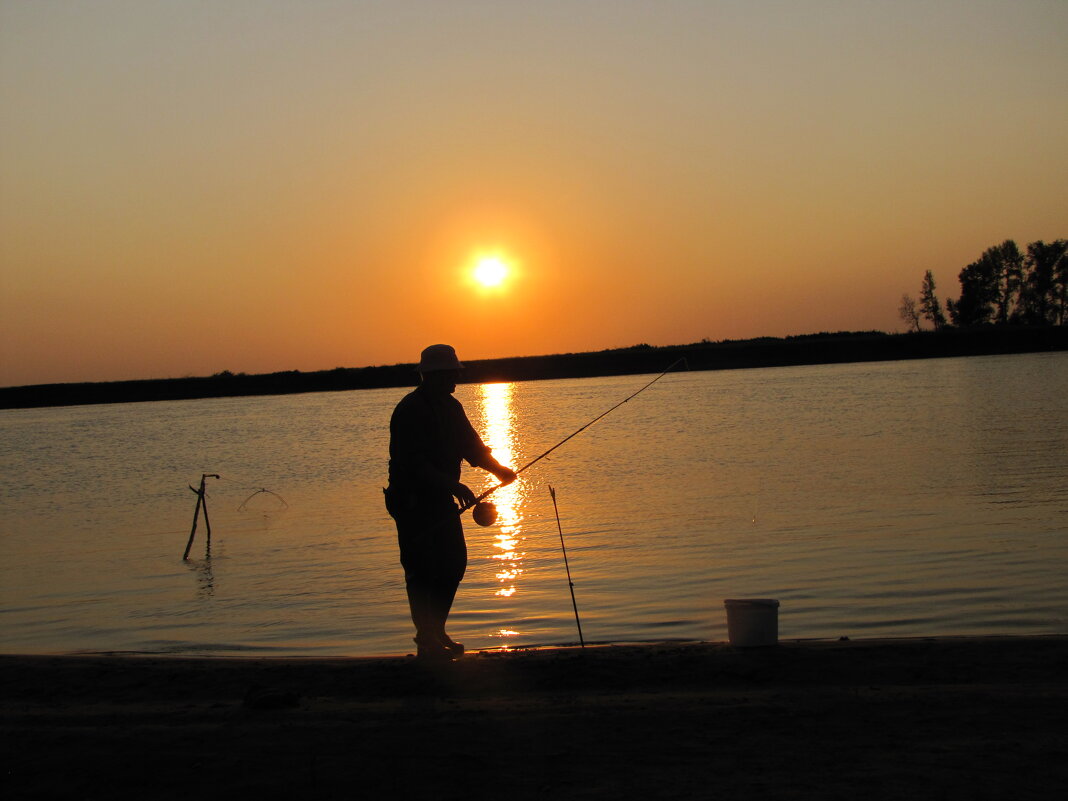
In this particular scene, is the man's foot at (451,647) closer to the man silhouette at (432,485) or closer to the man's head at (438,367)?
the man silhouette at (432,485)

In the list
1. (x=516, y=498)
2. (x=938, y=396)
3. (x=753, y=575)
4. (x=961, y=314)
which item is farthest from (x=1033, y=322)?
Answer: (x=753, y=575)

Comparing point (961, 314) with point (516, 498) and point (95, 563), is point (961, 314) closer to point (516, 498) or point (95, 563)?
point (516, 498)

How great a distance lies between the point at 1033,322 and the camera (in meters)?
88.0

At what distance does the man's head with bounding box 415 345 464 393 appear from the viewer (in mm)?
5840

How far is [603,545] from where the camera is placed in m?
11.6

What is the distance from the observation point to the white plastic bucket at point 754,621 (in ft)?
19.1

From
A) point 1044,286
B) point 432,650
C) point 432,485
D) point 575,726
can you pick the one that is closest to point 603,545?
point 432,650

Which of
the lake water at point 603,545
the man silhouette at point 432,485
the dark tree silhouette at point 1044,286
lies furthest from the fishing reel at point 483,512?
the dark tree silhouette at point 1044,286

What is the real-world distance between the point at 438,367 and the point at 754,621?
88.7 inches

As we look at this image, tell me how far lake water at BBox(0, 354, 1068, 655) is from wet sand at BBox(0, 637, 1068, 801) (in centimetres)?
169

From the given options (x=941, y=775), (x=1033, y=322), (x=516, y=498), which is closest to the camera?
(x=941, y=775)

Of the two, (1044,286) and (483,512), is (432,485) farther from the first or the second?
(1044,286)

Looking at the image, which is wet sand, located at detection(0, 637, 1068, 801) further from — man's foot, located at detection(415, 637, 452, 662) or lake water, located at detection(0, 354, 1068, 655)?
lake water, located at detection(0, 354, 1068, 655)

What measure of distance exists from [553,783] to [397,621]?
469 cm
